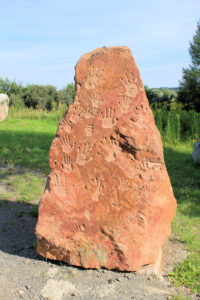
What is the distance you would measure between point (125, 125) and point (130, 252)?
1.19 meters

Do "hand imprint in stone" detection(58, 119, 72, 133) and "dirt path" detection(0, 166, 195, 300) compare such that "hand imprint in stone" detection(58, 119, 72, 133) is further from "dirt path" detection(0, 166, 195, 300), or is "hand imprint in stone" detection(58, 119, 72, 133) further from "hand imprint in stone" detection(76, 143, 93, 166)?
"dirt path" detection(0, 166, 195, 300)

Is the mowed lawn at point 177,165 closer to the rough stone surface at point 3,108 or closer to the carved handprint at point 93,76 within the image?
the rough stone surface at point 3,108

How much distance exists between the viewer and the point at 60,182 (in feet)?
10.1

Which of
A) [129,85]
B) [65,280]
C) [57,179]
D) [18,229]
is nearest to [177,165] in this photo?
[18,229]

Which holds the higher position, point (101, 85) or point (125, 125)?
point (101, 85)

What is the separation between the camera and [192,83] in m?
21.1

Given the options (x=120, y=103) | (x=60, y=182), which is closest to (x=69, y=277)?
(x=60, y=182)

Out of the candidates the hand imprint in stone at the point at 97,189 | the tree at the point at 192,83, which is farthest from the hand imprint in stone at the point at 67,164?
the tree at the point at 192,83

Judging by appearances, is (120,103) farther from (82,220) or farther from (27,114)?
(27,114)

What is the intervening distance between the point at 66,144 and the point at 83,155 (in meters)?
0.21

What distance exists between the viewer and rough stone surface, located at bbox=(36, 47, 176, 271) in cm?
291

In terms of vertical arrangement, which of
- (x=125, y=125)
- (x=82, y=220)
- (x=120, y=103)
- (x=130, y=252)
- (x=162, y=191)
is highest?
(x=120, y=103)

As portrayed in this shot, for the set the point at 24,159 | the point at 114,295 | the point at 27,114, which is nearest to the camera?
the point at 114,295

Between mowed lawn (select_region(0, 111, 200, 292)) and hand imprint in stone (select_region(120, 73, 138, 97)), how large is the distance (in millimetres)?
1804
